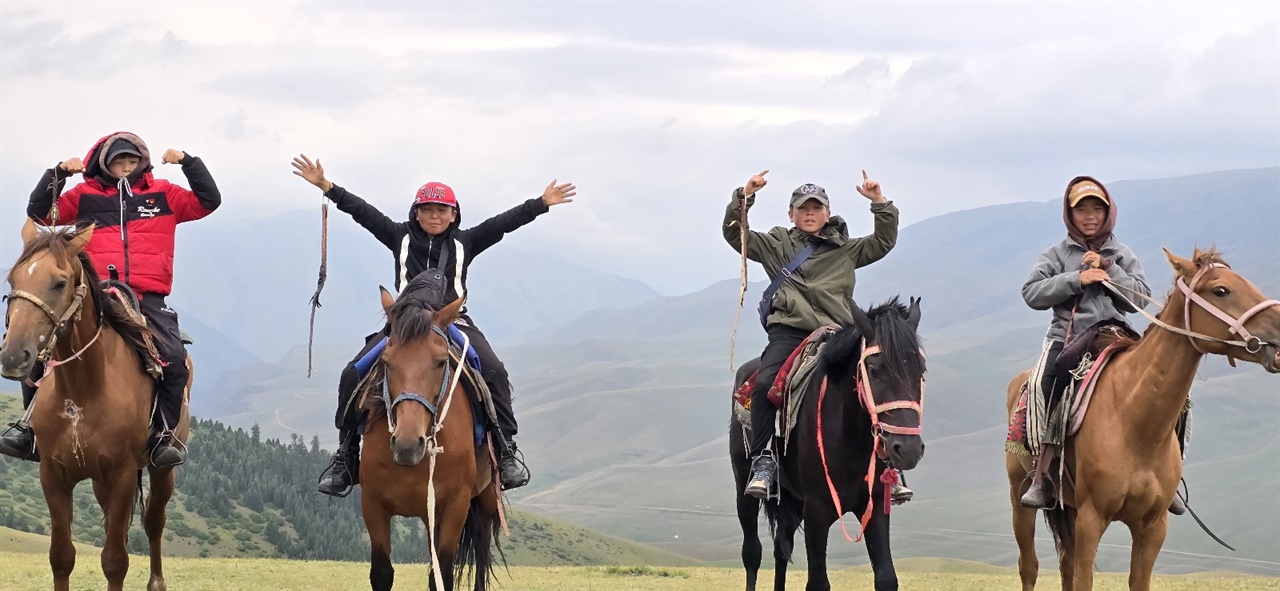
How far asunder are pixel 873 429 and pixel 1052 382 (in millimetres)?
2513

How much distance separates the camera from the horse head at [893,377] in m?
9.67

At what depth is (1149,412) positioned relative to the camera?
34.8 ft

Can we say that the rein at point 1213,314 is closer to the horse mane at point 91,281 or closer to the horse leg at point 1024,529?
the horse leg at point 1024,529

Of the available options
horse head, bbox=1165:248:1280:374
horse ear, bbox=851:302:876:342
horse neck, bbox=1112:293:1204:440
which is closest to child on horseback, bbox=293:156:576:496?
horse ear, bbox=851:302:876:342

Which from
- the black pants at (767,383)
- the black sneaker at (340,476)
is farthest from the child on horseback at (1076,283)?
the black sneaker at (340,476)

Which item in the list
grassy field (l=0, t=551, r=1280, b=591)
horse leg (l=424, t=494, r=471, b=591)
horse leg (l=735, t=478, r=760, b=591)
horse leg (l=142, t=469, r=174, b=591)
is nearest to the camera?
horse leg (l=424, t=494, r=471, b=591)

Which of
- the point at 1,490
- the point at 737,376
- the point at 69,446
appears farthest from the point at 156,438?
the point at 1,490

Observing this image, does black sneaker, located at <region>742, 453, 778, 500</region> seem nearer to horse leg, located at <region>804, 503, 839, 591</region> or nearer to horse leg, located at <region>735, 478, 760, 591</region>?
horse leg, located at <region>804, 503, 839, 591</region>

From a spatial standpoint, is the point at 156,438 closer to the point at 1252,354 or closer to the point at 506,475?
the point at 506,475

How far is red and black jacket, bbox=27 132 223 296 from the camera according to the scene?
12180 mm

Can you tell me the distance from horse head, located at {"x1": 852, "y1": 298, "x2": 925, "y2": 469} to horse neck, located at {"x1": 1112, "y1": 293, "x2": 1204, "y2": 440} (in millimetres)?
1848

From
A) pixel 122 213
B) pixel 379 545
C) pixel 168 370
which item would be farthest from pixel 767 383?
pixel 122 213

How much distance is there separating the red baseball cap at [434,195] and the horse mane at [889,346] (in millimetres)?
3592

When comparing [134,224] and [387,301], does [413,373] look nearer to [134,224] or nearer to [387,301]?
[387,301]
